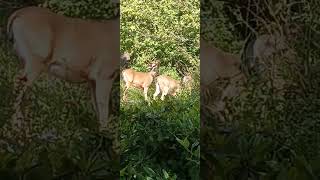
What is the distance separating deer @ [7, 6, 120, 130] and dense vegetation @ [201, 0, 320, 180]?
1.25ft

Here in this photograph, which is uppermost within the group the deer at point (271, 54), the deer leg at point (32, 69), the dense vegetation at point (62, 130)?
the deer at point (271, 54)

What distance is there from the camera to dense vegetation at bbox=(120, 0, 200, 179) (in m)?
3.13

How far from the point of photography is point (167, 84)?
5.01 metres

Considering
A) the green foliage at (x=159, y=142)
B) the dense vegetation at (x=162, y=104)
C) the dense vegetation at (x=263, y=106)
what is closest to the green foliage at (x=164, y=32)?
the dense vegetation at (x=162, y=104)

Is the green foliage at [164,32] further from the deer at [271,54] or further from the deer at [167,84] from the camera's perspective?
the deer at [271,54]

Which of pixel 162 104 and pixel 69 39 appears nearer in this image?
pixel 69 39

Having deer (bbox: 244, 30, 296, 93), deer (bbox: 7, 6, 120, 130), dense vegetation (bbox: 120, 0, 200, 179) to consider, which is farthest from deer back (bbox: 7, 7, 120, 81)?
dense vegetation (bbox: 120, 0, 200, 179)

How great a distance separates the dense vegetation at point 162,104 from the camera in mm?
3129

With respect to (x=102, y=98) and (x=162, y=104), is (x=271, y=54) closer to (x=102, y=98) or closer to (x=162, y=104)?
(x=102, y=98)

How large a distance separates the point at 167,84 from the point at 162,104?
1.12m

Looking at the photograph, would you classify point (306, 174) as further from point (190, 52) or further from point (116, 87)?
point (190, 52)

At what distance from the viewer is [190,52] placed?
5.68 m

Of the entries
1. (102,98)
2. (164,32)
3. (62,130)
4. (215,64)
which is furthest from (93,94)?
(164,32)

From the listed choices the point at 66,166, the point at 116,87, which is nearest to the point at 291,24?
the point at 116,87
